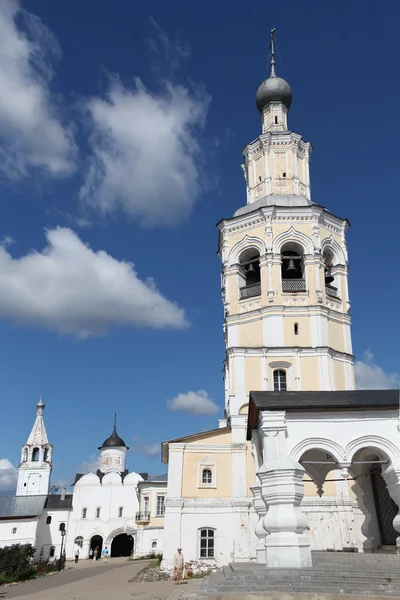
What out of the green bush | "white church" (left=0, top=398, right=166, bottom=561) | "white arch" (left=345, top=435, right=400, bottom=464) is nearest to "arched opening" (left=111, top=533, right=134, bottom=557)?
"white church" (left=0, top=398, right=166, bottom=561)

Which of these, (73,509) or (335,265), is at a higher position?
(335,265)

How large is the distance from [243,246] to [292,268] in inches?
107

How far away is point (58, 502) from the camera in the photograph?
47.9 metres

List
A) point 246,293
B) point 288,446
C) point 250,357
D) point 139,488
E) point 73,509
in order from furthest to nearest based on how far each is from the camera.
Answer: point 73,509
point 139,488
point 246,293
point 250,357
point 288,446

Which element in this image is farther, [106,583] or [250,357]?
[250,357]

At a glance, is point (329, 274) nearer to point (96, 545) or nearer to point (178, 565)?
point (178, 565)

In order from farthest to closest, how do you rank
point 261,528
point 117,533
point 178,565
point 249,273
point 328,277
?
point 117,533, point 249,273, point 328,277, point 178,565, point 261,528

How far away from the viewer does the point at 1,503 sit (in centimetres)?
4650

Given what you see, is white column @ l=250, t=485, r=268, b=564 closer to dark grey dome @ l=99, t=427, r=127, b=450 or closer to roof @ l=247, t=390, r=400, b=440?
roof @ l=247, t=390, r=400, b=440

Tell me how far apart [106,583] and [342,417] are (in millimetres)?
15236

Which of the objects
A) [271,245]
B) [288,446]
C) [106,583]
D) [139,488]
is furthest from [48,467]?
[288,446]

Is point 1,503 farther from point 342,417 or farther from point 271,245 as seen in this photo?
point 342,417

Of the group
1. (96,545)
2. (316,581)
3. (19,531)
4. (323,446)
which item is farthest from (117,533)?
(316,581)

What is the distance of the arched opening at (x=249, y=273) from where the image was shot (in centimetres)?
2489
